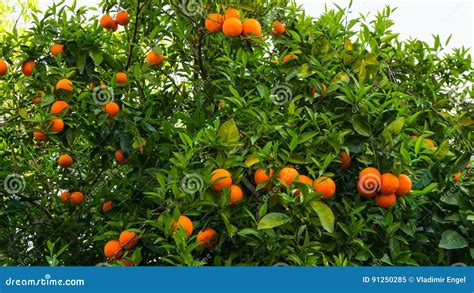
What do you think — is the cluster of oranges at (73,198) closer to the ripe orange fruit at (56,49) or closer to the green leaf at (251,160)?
the ripe orange fruit at (56,49)

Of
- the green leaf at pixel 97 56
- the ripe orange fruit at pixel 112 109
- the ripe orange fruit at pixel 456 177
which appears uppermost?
the green leaf at pixel 97 56

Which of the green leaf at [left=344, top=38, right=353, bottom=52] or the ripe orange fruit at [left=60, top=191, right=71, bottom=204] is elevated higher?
the green leaf at [left=344, top=38, right=353, bottom=52]

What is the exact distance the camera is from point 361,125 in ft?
8.15

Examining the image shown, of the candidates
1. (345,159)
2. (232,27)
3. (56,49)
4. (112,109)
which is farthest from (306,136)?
(56,49)

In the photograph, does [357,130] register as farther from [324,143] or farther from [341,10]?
[341,10]

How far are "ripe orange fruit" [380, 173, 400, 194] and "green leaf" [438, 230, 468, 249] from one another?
34cm

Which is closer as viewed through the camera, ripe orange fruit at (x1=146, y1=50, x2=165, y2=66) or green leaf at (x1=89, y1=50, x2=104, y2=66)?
green leaf at (x1=89, y1=50, x2=104, y2=66)

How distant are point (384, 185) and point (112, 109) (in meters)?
1.30

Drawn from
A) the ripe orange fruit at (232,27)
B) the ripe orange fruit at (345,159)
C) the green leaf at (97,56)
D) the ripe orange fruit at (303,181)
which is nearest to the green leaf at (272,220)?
the ripe orange fruit at (303,181)

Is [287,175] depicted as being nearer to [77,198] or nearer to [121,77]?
[121,77]

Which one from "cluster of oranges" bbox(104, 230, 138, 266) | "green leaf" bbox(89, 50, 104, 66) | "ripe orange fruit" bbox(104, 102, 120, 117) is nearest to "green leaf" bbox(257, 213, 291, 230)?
"cluster of oranges" bbox(104, 230, 138, 266)

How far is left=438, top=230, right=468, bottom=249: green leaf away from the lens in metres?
2.47

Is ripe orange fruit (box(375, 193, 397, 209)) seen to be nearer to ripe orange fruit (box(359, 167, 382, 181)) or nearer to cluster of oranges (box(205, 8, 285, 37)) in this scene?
ripe orange fruit (box(359, 167, 382, 181))

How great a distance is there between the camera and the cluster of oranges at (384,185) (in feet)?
7.68
